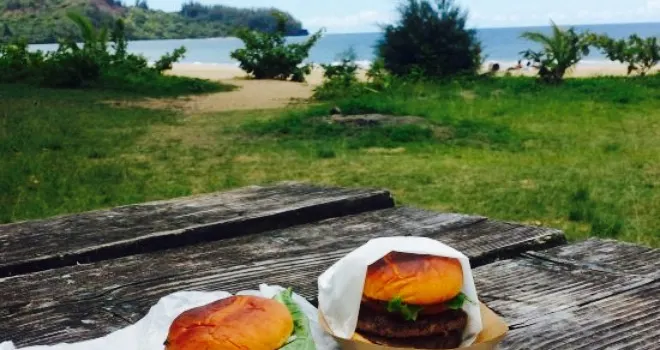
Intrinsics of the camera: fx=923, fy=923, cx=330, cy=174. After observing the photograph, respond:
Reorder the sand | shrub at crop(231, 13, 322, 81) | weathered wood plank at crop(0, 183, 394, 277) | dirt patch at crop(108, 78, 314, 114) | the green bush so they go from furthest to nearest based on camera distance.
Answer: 1. shrub at crop(231, 13, 322, 81)
2. the green bush
3. the sand
4. dirt patch at crop(108, 78, 314, 114)
5. weathered wood plank at crop(0, 183, 394, 277)

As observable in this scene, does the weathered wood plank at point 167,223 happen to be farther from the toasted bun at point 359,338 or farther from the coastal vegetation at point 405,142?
the coastal vegetation at point 405,142

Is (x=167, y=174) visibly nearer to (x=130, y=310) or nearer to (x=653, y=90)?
(x=130, y=310)

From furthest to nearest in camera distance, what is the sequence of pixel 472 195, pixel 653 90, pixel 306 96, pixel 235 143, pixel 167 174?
1. pixel 306 96
2. pixel 653 90
3. pixel 235 143
4. pixel 167 174
5. pixel 472 195

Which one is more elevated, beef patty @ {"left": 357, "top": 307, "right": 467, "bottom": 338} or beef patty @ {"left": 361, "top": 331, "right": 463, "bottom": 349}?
beef patty @ {"left": 357, "top": 307, "right": 467, "bottom": 338}

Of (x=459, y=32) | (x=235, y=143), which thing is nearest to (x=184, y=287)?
(x=235, y=143)

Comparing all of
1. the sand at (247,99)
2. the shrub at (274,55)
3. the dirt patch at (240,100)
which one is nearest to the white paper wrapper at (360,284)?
the dirt patch at (240,100)

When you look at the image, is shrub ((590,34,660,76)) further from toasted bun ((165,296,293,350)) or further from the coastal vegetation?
toasted bun ((165,296,293,350))

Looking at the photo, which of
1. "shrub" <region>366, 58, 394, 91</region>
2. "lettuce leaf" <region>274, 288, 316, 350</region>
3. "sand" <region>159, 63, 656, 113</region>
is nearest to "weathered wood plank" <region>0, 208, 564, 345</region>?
"lettuce leaf" <region>274, 288, 316, 350</region>
